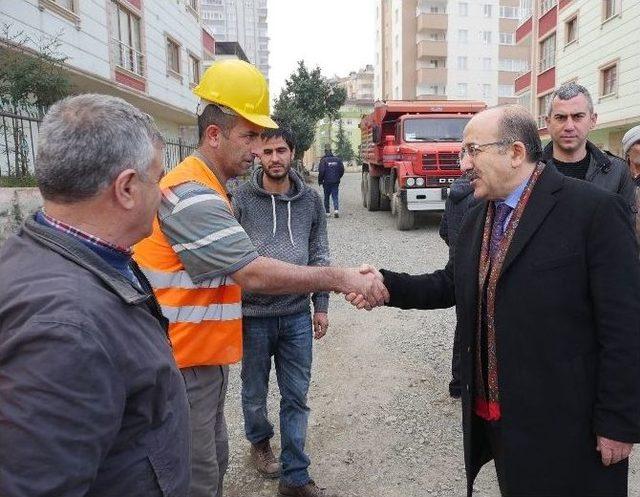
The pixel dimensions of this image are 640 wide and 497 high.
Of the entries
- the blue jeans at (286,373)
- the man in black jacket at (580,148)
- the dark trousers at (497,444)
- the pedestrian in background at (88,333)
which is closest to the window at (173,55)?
the man in black jacket at (580,148)

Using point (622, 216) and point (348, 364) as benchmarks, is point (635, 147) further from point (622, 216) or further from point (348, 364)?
point (348, 364)

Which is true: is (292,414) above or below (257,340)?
below

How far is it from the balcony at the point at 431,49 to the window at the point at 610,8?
27658mm

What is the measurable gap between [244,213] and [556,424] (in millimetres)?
1884

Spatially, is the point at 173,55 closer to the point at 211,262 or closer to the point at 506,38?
the point at 211,262

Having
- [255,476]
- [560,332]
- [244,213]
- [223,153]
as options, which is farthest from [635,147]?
[255,476]

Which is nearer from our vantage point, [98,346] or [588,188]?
[98,346]

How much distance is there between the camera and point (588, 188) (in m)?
1.94

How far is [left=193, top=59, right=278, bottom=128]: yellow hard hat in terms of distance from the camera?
84.0 inches

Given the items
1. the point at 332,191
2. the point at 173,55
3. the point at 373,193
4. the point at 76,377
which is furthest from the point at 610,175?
the point at 173,55

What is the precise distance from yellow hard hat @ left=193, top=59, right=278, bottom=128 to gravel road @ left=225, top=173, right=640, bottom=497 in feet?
7.10

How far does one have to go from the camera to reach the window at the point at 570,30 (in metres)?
21.2

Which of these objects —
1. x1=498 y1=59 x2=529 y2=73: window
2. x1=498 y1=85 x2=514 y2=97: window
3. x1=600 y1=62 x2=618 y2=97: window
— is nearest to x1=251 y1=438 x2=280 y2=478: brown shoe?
x1=600 y1=62 x2=618 y2=97: window

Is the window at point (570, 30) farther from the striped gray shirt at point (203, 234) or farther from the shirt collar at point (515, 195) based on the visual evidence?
the striped gray shirt at point (203, 234)
